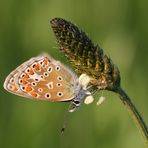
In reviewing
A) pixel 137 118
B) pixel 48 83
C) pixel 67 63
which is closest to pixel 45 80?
pixel 48 83

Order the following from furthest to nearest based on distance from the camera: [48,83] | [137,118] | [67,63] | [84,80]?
[67,63] → [48,83] → [84,80] → [137,118]

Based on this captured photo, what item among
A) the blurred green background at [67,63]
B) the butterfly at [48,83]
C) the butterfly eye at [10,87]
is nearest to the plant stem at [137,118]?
the butterfly at [48,83]

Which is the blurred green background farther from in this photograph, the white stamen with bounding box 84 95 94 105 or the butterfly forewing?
the white stamen with bounding box 84 95 94 105

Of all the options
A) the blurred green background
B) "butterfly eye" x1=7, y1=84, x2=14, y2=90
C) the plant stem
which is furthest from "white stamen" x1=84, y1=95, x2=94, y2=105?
the blurred green background

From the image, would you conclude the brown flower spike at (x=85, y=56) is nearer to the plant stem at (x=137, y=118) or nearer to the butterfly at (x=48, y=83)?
the butterfly at (x=48, y=83)

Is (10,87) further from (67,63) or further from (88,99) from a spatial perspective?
(67,63)
